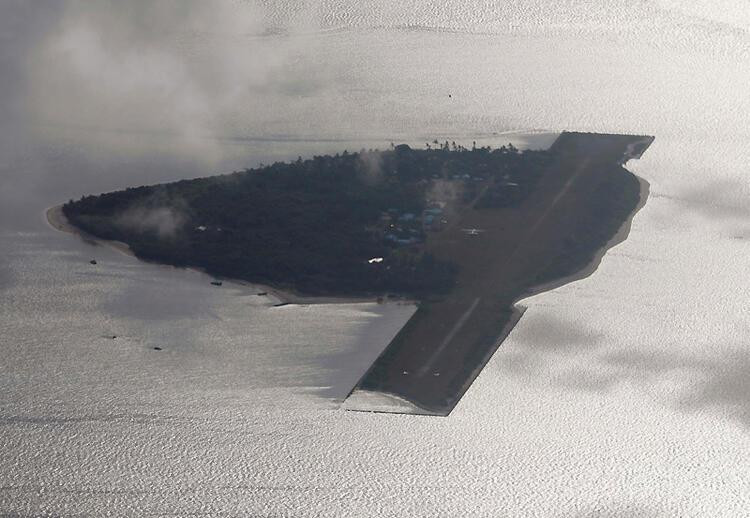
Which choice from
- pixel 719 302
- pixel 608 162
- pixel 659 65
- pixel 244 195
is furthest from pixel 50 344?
pixel 659 65

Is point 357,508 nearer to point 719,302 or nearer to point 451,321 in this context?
point 451,321

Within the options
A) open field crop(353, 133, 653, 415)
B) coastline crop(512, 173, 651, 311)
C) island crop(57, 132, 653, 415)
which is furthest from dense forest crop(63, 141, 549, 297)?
coastline crop(512, 173, 651, 311)

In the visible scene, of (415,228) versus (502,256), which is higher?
(415,228)

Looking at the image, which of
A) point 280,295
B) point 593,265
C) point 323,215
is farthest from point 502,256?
point 280,295

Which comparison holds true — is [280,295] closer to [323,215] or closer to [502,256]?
[323,215]

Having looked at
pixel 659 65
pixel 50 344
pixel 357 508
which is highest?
pixel 659 65

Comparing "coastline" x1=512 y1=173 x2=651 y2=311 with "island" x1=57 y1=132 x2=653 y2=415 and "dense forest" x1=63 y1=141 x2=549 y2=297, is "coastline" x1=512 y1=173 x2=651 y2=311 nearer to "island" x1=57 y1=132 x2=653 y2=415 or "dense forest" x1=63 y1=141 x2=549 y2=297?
"island" x1=57 y1=132 x2=653 y2=415
